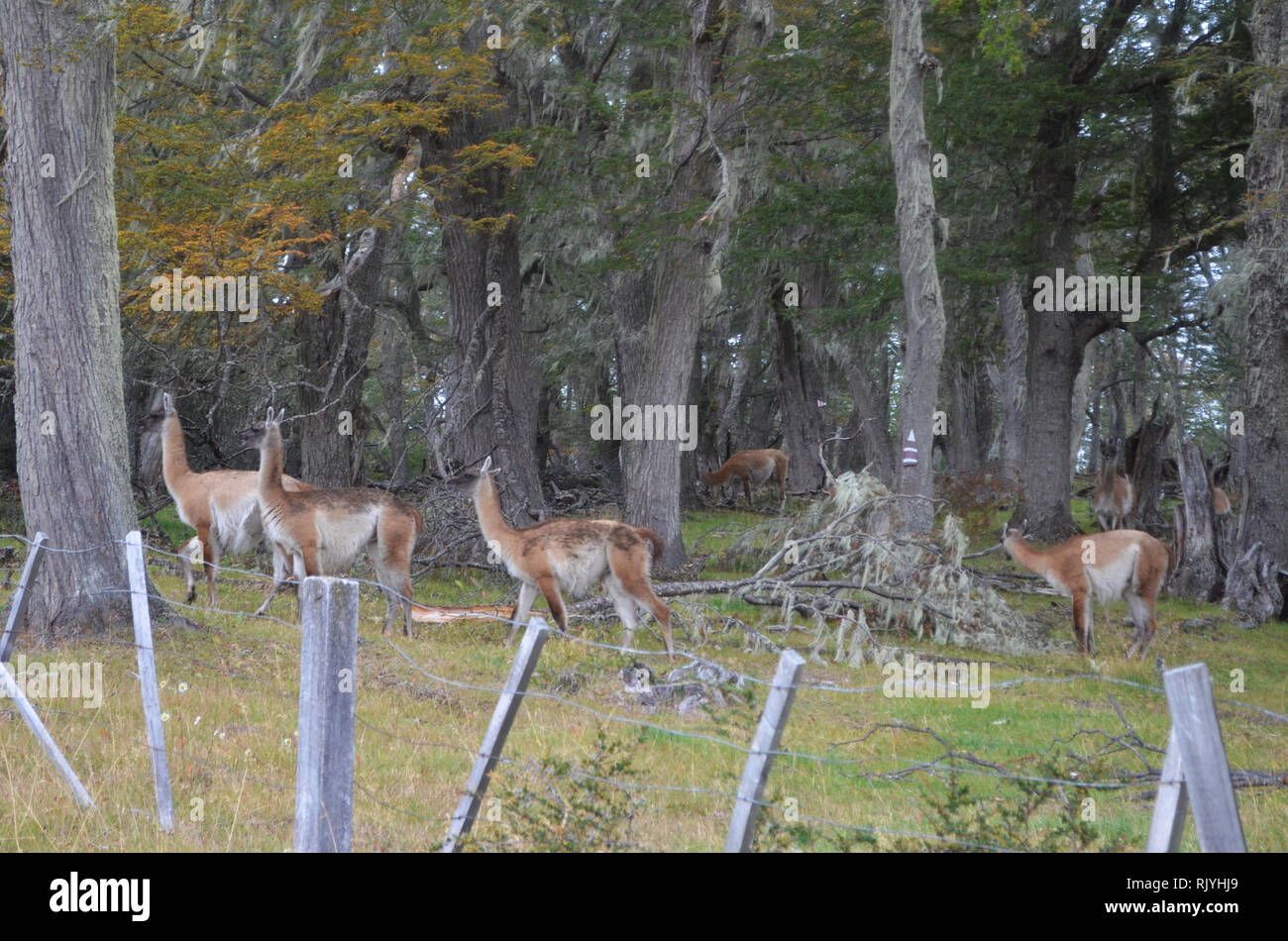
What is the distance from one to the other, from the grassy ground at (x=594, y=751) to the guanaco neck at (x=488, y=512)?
115 centimetres

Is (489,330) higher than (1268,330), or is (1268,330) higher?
(489,330)

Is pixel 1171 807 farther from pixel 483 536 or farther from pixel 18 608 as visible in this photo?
pixel 483 536

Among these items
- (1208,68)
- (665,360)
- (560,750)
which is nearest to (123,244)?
(665,360)

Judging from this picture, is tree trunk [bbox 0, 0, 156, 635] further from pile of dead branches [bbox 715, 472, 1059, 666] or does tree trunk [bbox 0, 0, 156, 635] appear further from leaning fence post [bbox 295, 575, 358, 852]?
pile of dead branches [bbox 715, 472, 1059, 666]

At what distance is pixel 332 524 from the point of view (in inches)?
493

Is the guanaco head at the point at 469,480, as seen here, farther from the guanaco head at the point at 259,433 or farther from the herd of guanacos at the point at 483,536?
the guanaco head at the point at 259,433

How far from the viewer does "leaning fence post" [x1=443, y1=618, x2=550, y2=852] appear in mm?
4820

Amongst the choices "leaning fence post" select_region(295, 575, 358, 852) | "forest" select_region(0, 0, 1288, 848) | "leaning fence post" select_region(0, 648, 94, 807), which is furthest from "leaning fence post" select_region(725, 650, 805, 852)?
"forest" select_region(0, 0, 1288, 848)

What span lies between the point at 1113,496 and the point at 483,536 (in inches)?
595

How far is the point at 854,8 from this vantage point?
18.3 metres

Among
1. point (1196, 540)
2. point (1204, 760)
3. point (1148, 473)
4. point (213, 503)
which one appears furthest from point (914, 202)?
point (1204, 760)

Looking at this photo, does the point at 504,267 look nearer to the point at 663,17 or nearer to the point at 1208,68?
the point at 663,17

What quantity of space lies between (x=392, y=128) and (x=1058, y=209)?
1209 centimetres

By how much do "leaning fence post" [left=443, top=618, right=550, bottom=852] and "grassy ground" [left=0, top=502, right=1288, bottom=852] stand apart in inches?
15.4
